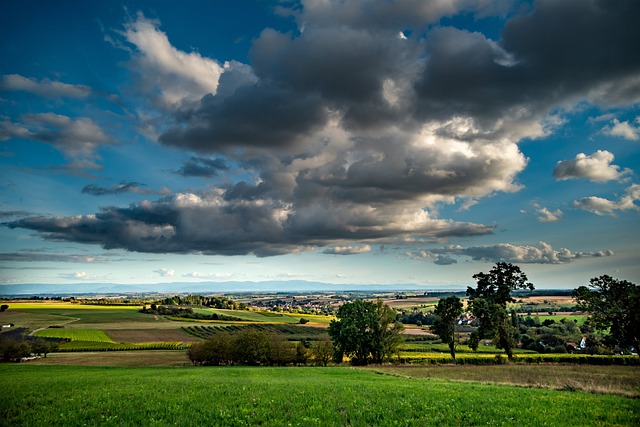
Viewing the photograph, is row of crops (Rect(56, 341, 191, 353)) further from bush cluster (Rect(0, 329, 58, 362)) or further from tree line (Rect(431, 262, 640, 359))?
A: tree line (Rect(431, 262, 640, 359))

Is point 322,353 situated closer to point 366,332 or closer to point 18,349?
point 366,332

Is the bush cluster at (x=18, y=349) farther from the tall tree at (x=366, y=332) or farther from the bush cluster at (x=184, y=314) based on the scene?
the bush cluster at (x=184, y=314)

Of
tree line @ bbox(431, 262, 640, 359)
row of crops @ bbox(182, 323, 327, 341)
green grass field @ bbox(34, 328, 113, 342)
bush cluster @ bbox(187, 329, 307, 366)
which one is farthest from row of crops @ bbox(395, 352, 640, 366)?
green grass field @ bbox(34, 328, 113, 342)

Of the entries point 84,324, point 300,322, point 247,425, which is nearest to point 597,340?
point 247,425

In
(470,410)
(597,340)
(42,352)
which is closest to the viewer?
(470,410)

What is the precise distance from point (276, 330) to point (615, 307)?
115168 mm

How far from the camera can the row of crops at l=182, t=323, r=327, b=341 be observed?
128 m

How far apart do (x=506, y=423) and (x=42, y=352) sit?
10906 centimetres

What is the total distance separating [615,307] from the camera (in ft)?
143

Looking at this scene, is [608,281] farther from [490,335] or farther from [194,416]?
[194,416]

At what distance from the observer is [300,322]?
164 meters

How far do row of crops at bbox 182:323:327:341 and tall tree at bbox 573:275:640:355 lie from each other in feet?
305

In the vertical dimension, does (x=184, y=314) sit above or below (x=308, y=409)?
below

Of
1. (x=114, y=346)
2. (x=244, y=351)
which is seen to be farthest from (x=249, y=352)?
(x=114, y=346)
